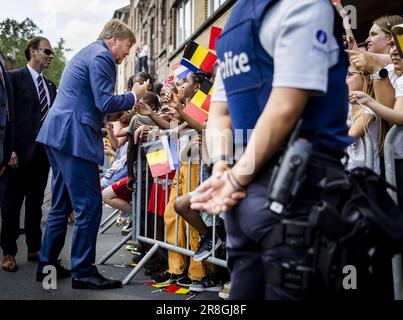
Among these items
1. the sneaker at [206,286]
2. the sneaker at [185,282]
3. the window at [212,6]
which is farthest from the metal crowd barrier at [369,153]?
the window at [212,6]

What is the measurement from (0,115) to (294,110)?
3129mm

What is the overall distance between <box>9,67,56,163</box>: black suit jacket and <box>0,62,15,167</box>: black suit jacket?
22.4 inches

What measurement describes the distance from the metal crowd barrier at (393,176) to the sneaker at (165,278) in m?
1.98

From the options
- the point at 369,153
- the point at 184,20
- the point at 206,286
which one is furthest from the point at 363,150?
the point at 184,20

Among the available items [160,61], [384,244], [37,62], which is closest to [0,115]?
[37,62]

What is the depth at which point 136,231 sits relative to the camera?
182 inches

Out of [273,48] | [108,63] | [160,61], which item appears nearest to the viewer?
[273,48]

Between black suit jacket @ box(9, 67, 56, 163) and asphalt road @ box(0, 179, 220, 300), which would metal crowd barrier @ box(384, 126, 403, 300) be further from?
black suit jacket @ box(9, 67, 56, 163)

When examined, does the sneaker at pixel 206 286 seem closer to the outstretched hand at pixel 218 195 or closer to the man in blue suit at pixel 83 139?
the man in blue suit at pixel 83 139

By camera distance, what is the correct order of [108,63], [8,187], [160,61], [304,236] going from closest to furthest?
[304,236]
[108,63]
[8,187]
[160,61]

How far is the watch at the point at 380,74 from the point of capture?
2.71 m

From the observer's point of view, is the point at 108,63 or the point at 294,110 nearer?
the point at 294,110
